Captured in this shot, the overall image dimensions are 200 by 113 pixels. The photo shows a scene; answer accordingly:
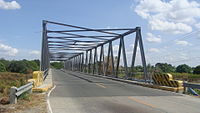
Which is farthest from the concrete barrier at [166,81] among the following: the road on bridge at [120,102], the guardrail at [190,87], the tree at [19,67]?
the tree at [19,67]

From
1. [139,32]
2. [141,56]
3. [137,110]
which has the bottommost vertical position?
[137,110]

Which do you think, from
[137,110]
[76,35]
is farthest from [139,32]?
[137,110]

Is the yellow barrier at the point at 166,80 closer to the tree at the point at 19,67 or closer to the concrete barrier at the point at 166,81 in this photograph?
the concrete barrier at the point at 166,81

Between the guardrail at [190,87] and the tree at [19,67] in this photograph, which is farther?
the tree at [19,67]

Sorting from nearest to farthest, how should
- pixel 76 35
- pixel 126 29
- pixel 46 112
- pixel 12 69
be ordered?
1. pixel 46 112
2. pixel 126 29
3. pixel 76 35
4. pixel 12 69

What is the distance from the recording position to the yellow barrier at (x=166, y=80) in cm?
1553

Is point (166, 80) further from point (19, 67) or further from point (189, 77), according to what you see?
point (19, 67)

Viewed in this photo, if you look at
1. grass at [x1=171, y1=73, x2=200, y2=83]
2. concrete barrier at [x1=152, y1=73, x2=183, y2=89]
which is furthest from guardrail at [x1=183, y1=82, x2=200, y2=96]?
grass at [x1=171, y1=73, x2=200, y2=83]

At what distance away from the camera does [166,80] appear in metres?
17.2

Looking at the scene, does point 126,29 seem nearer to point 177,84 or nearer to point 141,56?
point 141,56

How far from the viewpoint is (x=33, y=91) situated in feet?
42.1

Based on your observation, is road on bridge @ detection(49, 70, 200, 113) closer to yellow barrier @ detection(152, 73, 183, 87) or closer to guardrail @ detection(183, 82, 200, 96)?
guardrail @ detection(183, 82, 200, 96)

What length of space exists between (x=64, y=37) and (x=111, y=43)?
711cm

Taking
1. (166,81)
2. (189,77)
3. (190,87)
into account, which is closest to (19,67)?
(189,77)
